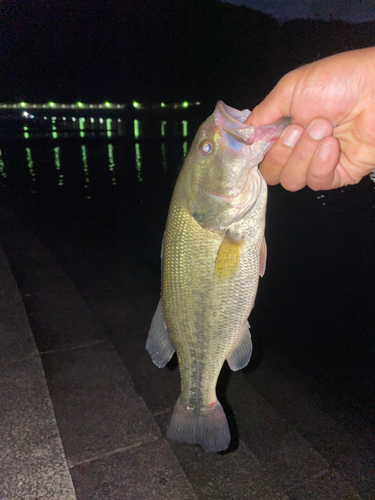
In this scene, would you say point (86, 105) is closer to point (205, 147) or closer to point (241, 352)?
point (205, 147)

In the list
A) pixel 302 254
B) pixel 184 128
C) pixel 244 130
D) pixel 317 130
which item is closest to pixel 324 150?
pixel 317 130

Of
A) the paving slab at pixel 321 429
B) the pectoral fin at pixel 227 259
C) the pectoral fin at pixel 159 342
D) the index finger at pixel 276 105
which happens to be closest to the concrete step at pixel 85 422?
the pectoral fin at pixel 159 342

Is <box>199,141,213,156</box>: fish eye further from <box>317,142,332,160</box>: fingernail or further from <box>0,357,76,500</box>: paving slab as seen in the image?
<box>0,357,76,500</box>: paving slab

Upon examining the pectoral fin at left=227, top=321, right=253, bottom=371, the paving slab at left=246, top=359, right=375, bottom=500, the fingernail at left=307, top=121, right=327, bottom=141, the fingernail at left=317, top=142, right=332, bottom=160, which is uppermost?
the fingernail at left=307, top=121, right=327, bottom=141

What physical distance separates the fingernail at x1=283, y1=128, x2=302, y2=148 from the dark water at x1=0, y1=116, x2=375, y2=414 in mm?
2994

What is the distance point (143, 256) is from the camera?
849 centimetres

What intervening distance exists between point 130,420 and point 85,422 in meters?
0.39

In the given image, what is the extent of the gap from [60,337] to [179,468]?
7.09ft

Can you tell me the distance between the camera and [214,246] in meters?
1.96

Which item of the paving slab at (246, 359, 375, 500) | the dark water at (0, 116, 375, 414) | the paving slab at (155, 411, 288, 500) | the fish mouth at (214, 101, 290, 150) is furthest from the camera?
the dark water at (0, 116, 375, 414)

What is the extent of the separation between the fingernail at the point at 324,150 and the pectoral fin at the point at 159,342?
1384mm

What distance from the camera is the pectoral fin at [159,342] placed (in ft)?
7.06

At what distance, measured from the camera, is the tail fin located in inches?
80.4

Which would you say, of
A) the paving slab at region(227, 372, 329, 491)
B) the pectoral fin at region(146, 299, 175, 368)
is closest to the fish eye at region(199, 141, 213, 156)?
the pectoral fin at region(146, 299, 175, 368)
